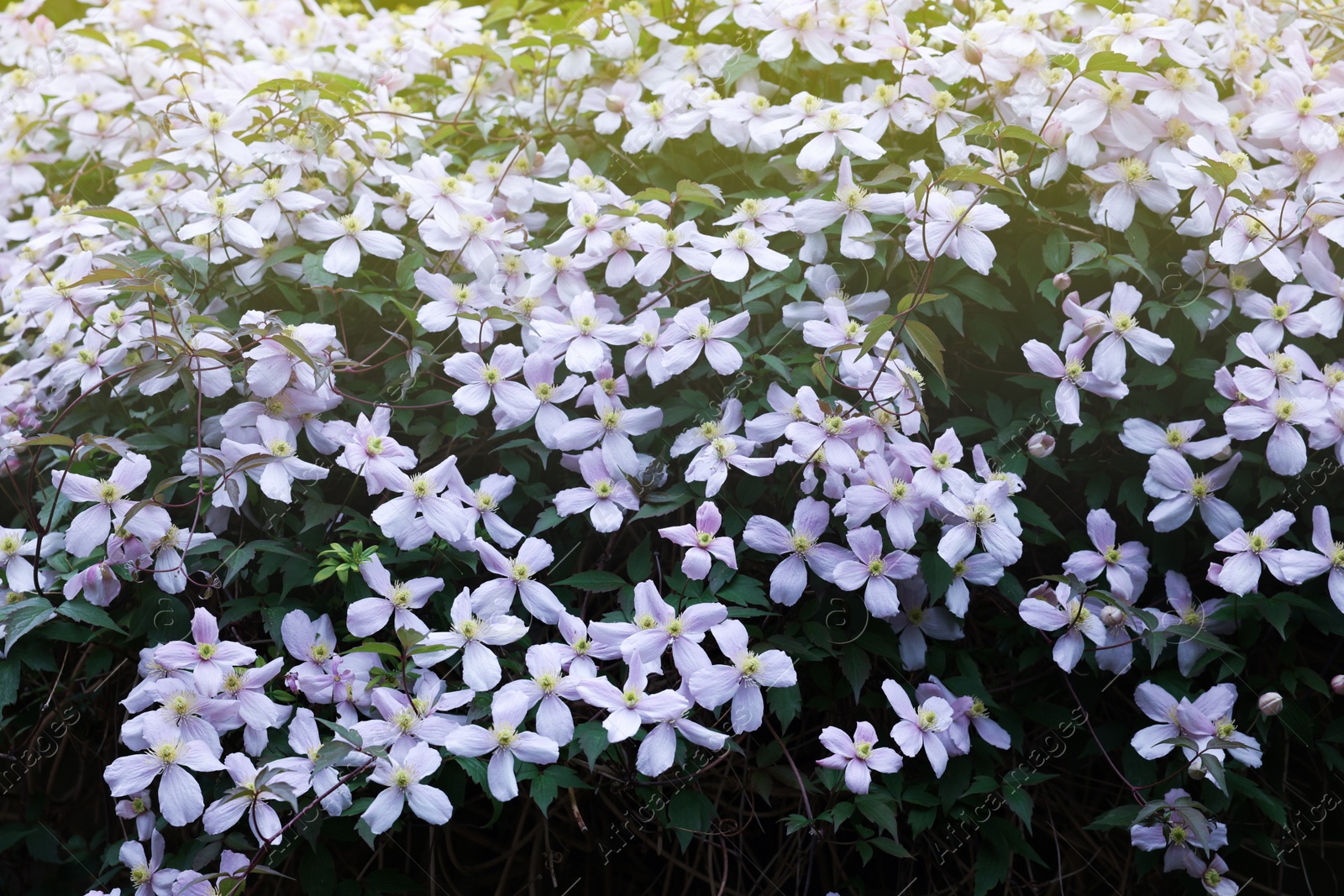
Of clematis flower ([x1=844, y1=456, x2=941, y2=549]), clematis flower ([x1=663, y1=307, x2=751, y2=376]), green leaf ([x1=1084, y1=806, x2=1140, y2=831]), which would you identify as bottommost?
green leaf ([x1=1084, y1=806, x2=1140, y2=831])

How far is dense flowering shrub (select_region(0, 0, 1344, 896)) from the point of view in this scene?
1.10m

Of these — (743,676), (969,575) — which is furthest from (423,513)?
(969,575)

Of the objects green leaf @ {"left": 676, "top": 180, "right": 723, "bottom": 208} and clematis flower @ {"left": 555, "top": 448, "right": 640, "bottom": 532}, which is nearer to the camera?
clematis flower @ {"left": 555, "top": 448, "right": 640, "bottom": 532}

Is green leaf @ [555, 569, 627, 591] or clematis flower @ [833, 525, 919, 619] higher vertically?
clematis flower @ [833, 525, 919, 619]

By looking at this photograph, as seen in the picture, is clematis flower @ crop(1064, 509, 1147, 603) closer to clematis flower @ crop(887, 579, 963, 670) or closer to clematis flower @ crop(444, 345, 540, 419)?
clematis flower @ crop(887, 579, 963, 670)

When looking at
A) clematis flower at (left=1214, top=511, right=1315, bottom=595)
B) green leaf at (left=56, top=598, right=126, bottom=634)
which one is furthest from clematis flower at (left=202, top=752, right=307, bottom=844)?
clematis flower at (left=1214, top=511, right=1315, bottom=595)

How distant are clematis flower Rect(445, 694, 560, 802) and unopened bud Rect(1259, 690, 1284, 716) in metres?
0.77

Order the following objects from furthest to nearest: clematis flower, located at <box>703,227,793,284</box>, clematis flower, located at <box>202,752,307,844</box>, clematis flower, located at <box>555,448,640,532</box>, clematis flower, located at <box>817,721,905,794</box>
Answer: clematis flower, located at <box>703,227,793,284</box>
clematis flower, located at <box>555,448,640,532</box>
clematis flower, located at <box>817,721,905,794</box>
clematis flower, located at <box>202,752,307,844</box>

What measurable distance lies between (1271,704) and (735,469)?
65 cm

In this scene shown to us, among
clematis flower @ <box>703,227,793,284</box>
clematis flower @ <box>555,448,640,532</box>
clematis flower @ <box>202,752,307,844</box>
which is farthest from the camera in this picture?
clematis flower @ <box>703,227,793,284</box>

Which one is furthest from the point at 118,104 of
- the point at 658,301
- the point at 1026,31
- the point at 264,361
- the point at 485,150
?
the point at 1026,31

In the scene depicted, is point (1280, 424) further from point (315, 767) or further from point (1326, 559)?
point (315, 767)

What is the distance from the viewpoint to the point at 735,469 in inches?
50.8

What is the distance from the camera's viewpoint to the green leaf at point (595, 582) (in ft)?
3.82
